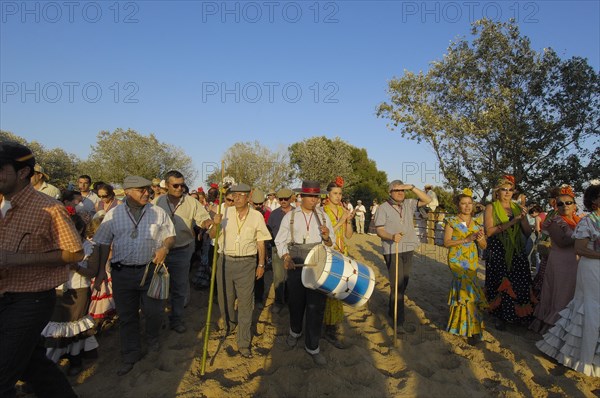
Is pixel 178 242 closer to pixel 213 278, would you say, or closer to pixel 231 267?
pixel 231 267

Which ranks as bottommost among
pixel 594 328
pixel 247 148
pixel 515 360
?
pixel 515 360

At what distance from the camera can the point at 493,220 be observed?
5336 mm

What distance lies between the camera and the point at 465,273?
4934mm

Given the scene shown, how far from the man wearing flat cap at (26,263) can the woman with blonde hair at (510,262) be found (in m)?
5.19

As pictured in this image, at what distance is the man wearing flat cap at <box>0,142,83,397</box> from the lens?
96.3 inches

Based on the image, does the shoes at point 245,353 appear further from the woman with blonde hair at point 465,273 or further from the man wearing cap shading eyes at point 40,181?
the man wearing cap shading eyes at point 40,181

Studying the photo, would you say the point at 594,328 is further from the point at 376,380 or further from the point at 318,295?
the point at 318,295

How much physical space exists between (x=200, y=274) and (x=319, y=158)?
99.4 feet

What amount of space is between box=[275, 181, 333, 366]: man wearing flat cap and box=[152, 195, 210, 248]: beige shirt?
1503 millimetres

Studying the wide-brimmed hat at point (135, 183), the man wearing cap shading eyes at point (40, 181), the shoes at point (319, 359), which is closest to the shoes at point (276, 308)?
the shoes at point (319, 359)

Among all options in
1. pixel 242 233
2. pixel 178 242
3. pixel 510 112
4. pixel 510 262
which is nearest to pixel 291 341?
pixel 242 233

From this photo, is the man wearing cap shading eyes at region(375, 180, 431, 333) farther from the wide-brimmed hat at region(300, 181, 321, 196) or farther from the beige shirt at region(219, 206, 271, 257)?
the beige shirt at region(219, 206, 271, 257)

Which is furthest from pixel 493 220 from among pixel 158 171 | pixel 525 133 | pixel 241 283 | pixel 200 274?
pixel 158 171

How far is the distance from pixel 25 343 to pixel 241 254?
2.42 m
